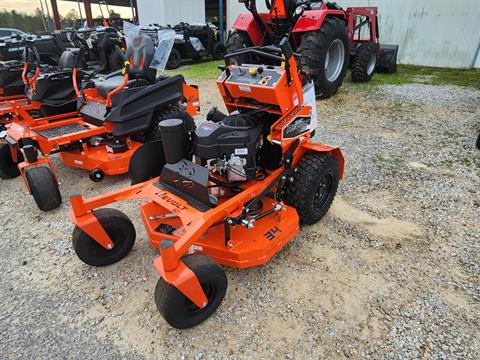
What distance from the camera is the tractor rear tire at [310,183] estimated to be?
2826 millimetres

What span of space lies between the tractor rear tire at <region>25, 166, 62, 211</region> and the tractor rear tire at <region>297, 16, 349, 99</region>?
3.91 meters

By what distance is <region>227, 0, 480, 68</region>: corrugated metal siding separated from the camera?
936cm

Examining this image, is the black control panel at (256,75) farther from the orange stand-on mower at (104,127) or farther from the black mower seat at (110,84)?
the black mower seat at (110,84)

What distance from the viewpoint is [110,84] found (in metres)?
4.45

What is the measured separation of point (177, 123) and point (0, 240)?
2.10 meters

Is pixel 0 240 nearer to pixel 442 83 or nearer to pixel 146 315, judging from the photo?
pixel 146 315

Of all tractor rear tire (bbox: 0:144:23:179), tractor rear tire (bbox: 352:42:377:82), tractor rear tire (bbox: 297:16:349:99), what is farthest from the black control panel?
tractor rear tire (bbox: 352:42:377:82)

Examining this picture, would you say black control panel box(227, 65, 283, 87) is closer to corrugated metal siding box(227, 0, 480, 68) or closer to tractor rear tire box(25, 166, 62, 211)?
tractor rear tire box(25, 166, 62, 211)

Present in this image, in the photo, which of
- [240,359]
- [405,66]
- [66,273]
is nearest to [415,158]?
[240,359]

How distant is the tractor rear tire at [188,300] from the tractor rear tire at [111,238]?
79cm

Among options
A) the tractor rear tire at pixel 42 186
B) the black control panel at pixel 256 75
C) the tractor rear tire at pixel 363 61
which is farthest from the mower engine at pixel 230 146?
the tractor rear tire at pixel 363 61

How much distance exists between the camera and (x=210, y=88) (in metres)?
8.22

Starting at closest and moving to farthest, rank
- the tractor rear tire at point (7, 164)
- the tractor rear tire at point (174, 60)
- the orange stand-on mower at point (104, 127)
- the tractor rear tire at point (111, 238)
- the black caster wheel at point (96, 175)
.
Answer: the tractor rear tire at point (111, 238)
the orange stand-on mower at point (104, 127)
the black caster wheel at point (96, 175)
the tractor rear tire at point (7, 164)
the tractor rear tire at point (174, 60)

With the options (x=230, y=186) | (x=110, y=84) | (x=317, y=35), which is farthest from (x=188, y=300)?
(x=317, y=35)
